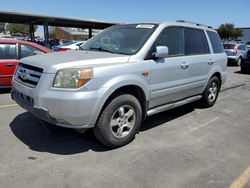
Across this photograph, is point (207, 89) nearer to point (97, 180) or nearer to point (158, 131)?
point (158, 131)

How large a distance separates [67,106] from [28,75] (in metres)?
0.90

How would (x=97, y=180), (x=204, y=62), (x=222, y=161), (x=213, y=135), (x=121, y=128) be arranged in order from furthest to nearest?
1. (x=204, y=62)
2. (x=213, y=135)
3. (x=121, y=128)
4. (x=222, y=161)
5. (x=97, y=180)

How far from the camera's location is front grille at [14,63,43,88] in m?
3.72

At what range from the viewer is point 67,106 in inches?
136

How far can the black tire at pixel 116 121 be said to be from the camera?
3.82 m

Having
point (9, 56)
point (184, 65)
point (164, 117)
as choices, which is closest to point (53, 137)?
point (164, 117)

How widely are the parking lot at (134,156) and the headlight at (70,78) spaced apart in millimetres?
1035

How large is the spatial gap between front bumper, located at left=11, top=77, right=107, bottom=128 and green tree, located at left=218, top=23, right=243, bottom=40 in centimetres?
7001

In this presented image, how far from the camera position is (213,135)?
15.9ft

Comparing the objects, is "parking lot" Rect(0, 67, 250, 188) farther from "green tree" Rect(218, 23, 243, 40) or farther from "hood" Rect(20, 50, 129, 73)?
"green tree" Rect(218, 23, 243, 40)

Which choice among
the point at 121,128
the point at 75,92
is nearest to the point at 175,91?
the point at 121,128

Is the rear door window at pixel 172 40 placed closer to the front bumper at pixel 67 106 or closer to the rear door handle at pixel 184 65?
the rear door handle at pixel 184 65

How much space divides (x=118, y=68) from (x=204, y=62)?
101 inches

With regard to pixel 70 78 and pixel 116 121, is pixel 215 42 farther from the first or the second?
pixel 70 78
